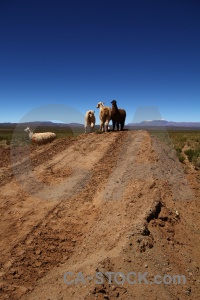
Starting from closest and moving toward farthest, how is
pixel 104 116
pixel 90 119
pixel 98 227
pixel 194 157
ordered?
1. pixel 98 227
2. pixel 194 157
3. pixel 104 116
4. pixel 90 119

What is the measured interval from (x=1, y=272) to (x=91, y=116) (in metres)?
14.1

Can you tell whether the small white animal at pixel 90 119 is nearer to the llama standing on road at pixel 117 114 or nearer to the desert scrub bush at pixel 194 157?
the llama standing on road at pixel 117 114

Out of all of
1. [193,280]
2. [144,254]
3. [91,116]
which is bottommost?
[193,280]

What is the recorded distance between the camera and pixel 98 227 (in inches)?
241

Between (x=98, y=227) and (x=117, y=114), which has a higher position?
(x=117, y=114)

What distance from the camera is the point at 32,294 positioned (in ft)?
13.9

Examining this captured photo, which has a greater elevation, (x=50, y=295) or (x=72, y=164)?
(x=72, y=164)

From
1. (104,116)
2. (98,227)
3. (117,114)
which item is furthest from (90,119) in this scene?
(98,227)

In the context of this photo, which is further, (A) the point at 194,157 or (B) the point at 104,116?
(B) the point at 104,116

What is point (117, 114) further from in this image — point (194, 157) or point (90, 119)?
point (194, 157)

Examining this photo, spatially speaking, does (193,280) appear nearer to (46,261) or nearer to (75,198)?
(46,261)

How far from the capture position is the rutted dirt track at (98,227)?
4348 mm

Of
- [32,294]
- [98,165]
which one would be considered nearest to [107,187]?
[98,165]

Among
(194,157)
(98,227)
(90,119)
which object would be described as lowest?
(98,227)
